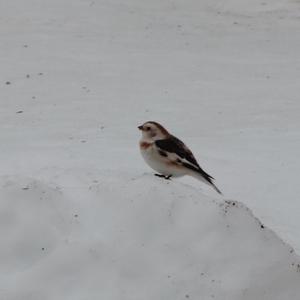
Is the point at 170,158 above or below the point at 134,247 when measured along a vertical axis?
below

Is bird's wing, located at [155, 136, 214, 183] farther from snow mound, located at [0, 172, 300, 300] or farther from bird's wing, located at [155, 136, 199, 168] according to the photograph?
snow mound, located at [0, 172, 300, 300]

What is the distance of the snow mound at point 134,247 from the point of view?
15.2 feet

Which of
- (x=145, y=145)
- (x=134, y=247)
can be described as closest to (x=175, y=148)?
(x=145, y=145)

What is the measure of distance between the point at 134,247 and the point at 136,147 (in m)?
3.72

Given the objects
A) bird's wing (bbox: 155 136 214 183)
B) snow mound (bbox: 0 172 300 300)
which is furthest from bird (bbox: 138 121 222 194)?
snow mound (bbox: 0 172 300 300)

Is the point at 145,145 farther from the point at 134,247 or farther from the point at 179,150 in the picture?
the point at 134,247

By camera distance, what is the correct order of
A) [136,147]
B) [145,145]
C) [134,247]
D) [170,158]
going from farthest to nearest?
[136,147]
[145,145]
[170,158]
[134,247]

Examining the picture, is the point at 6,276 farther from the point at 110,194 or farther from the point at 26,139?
the point at 26,139

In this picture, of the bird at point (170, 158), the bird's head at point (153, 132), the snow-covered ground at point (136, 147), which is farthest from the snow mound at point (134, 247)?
the bird's head at point (153, 132)

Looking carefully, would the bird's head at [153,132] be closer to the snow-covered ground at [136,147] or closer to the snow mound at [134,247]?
the snow-covered ground at [136,147]

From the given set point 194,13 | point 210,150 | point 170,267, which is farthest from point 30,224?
point 194,13

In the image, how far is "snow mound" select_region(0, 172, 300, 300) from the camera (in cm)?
462

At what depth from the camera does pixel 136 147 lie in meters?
8.44

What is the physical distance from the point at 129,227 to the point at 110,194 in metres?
0.28
